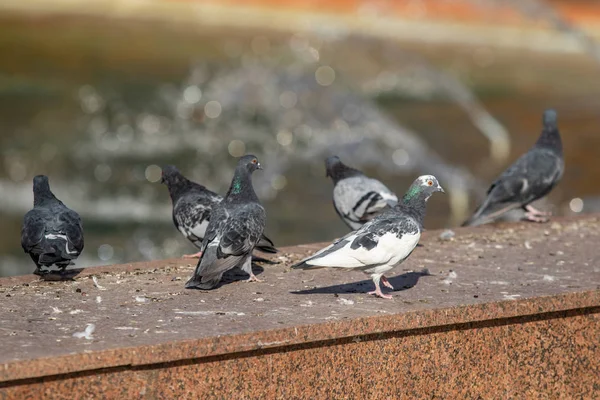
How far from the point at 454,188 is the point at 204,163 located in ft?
13.8

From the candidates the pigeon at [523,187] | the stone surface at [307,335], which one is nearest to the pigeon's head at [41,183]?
the stone surface at [307,335]

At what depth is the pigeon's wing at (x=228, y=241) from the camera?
17.4 ft

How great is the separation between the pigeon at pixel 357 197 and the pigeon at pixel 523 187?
83 centimetres

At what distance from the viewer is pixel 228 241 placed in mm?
5336

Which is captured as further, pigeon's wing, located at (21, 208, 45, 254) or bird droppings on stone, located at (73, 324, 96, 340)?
pigeon's wing, located at (21, 208, 45, 254)

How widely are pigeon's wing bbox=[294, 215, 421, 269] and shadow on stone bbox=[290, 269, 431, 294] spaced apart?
17.1 inches

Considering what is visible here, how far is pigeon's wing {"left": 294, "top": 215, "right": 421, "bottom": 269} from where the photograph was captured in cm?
488

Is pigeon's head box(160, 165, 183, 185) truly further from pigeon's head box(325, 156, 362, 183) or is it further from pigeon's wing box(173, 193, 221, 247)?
pigeon's head box(325, 156, 362, 183)

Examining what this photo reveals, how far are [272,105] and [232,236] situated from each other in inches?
636

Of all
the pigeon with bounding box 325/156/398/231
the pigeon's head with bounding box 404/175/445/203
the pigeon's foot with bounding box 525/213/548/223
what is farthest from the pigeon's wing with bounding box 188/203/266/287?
the pigeon's foot with bounding box 525/213/548/223

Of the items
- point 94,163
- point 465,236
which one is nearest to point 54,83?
point 94,163

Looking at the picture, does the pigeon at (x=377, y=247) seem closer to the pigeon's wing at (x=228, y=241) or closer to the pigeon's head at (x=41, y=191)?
the pigeon's wing at (x=228, y=241)

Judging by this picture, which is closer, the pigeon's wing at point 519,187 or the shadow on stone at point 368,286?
the shadow on stone at point 368,286

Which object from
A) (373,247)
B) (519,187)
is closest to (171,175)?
(373,247)
